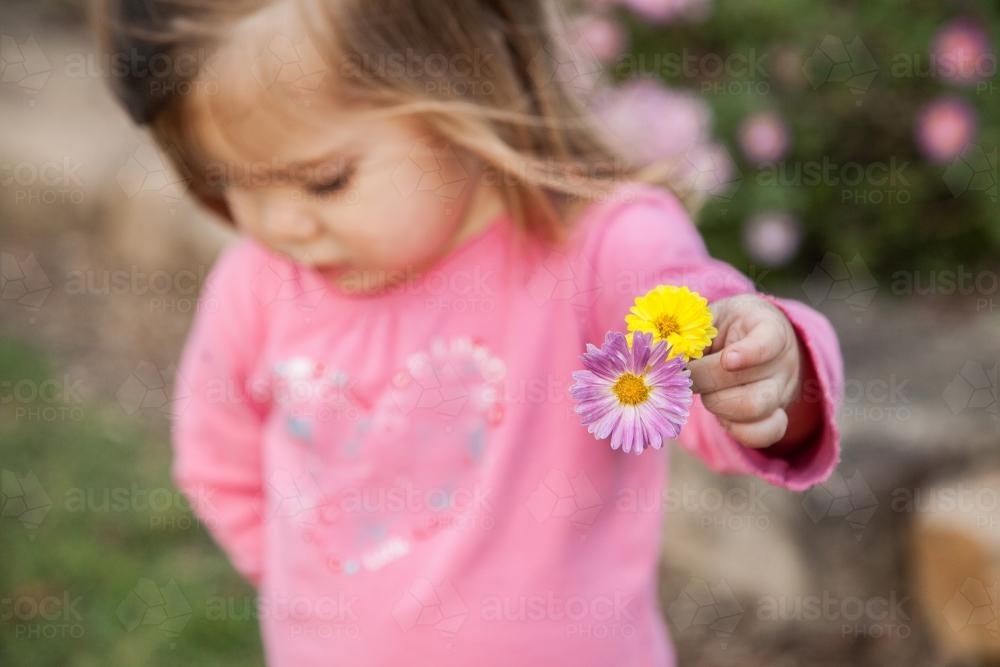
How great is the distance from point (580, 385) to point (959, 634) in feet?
4.59

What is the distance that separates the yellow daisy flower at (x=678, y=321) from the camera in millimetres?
593

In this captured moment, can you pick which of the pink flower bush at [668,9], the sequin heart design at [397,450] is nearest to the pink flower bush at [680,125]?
the pink flower bush at [668,9]

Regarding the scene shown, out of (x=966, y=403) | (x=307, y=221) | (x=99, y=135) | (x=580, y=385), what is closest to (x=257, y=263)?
(x=307, y=221)

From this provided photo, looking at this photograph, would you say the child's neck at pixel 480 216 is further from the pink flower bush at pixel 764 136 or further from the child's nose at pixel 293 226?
the pink flower bush at pixel 764 136

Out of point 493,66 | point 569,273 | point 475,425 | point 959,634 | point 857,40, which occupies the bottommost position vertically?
point 959,634

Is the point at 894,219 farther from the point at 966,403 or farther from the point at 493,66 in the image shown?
the point at 493,66

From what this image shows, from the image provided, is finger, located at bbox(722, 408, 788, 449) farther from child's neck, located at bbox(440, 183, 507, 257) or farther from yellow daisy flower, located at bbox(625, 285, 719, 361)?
child's neck, located at bbox(440, 183, 507, 257)

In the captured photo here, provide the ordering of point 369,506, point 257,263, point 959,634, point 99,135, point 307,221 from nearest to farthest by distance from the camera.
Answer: point 307,221 < point 369,506 < point 257,263 < point 959,634 < point 99,135

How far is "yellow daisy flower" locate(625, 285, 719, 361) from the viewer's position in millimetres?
593

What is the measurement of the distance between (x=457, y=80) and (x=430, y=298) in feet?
0.69

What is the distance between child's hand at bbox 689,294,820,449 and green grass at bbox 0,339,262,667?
1574 millimetres

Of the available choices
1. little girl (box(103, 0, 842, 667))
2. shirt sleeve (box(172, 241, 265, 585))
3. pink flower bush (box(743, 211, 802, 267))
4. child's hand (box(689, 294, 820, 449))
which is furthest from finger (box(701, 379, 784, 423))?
pink flower bush (box(743, 211, 802, 267))

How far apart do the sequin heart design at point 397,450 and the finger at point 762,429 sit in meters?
0.37

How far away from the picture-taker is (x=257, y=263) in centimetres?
115
